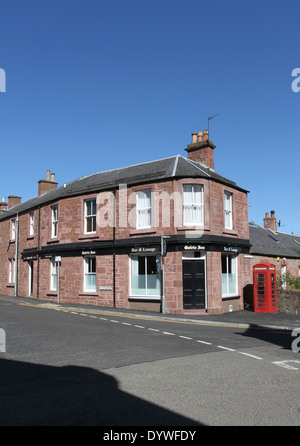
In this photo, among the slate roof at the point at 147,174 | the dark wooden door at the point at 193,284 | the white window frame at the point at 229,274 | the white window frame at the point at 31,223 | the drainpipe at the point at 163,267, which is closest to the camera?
the drainpipe at the point at 163,267

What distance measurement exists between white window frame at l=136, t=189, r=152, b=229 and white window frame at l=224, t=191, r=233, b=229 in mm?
4126

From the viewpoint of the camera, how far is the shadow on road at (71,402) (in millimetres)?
4566

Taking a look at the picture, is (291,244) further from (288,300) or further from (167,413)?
(167,413)

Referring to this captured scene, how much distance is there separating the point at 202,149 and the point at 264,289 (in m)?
8.71

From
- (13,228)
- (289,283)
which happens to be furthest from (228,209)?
→ (13,228)

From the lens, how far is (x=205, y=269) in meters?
18.1

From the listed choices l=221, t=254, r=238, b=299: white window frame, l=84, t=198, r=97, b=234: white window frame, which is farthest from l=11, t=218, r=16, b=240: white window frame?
l=221, t=254, r=238, b=299: white window frame

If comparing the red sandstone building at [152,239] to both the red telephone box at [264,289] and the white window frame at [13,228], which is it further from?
the white window frame at [13,228]

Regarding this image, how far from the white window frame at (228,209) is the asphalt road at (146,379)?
9555 mm

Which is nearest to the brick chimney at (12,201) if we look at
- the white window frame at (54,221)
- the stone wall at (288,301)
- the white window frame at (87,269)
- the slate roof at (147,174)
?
the slate roof at (147,174)

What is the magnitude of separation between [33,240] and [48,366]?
20.0 meters

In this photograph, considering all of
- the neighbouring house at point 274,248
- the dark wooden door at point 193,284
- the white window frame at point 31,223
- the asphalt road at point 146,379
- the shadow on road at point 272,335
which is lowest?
the shadow on road at point 272,335
